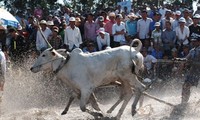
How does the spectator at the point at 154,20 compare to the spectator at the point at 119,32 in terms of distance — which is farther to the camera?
the spectator at the point at 154,20

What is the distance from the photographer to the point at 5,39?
595 inches

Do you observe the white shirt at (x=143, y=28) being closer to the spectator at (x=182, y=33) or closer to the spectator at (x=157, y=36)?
the spectator at (x=157, y=36)

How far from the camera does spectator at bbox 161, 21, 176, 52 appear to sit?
1502 centimetres

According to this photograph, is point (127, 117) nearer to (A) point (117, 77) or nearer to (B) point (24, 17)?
(A) point (117, 77)

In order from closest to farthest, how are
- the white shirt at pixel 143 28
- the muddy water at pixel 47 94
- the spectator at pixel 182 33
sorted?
the muddy water at pixel 47 94 < the spectator at pixel 182 33 < the white shirt at pixel 143 28

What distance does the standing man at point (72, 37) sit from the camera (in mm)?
14719

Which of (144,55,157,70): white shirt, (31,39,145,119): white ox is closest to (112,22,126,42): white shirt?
(144,55,157,70): white shirt

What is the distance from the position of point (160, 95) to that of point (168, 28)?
205cm

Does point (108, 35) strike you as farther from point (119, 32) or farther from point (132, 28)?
point (132, 28)

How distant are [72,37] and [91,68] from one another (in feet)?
14.4

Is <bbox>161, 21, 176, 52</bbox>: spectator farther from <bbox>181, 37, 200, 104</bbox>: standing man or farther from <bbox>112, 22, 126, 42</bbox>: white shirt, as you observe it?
<bbox>181, 37, 200, 104</bbox>: standing man

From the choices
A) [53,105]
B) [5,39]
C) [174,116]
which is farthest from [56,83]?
[174,116]

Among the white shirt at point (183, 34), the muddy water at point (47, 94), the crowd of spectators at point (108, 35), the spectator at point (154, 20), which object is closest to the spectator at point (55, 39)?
the crowd of spectators at point (108, 35)

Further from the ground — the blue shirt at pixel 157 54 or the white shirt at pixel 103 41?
the white shirt at pixel 103 41
